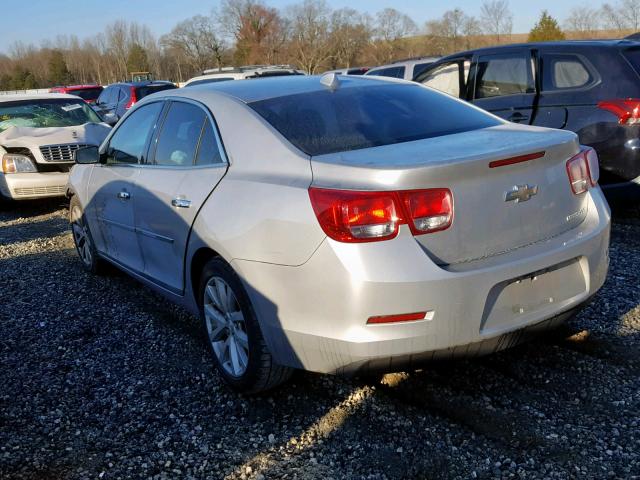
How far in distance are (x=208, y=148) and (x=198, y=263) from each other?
2.09ft

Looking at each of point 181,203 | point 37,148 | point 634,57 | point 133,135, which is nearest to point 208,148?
point 181,203

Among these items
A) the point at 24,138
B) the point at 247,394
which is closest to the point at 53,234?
Result: the point at 24,138

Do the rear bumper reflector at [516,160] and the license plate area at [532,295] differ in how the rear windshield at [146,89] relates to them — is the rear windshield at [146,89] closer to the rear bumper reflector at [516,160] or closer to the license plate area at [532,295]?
the rear bumper reflector at [516,160]

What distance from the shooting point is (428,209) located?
267 cm

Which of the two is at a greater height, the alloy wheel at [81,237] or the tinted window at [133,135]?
the tinted window at [133,135]

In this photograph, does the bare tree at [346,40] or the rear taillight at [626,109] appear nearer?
the rear taillight at [626,109]

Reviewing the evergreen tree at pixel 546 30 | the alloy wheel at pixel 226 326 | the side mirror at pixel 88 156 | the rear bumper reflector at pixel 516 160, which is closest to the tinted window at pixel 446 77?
the side mirror at pixel 88 156

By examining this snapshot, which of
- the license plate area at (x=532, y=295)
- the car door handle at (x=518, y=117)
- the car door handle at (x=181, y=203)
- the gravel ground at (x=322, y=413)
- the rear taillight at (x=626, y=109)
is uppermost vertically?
the car door handle at (x=181, y=203)

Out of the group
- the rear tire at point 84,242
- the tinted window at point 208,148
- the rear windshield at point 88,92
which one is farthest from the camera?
the rear windshield at point 88,92

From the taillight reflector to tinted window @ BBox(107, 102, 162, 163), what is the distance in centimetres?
240

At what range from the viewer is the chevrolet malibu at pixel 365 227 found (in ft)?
8.73

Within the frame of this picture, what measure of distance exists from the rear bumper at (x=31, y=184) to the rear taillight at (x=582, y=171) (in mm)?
7375

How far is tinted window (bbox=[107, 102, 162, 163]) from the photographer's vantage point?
4450 mm

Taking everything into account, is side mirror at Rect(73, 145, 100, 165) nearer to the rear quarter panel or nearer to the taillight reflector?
the rear quarter panel
